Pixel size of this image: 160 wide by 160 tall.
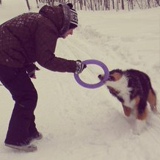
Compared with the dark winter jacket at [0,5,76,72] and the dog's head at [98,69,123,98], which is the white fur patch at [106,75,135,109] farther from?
the dark winter jacket at [0,5,76,72]

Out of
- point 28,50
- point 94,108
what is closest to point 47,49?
point 28,50

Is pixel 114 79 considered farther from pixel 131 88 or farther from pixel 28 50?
pixel 28 50

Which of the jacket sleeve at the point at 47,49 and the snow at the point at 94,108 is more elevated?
the jacket sleeve at the point at 47,49

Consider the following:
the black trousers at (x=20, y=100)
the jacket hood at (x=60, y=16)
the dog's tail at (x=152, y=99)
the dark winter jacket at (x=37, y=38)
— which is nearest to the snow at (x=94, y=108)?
the dog's tail at (x=152, y=99)

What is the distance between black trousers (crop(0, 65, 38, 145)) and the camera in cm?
396

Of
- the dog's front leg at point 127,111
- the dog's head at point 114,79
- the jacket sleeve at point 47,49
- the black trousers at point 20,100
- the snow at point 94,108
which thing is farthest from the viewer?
the dog's front leg at point 127,111

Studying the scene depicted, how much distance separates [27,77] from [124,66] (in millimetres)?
2879

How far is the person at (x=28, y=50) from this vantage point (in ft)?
12.1

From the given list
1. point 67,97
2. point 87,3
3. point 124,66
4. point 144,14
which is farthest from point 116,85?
point 87,3

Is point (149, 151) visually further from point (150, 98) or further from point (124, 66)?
point (124, 66)

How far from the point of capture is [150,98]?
4590mm

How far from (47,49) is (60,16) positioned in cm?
40

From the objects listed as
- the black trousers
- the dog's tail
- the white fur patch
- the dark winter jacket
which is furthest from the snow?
the dark winter jacket

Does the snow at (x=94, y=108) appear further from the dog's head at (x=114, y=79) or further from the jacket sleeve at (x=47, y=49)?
the jacket sleeve at (x=47, y=49)
